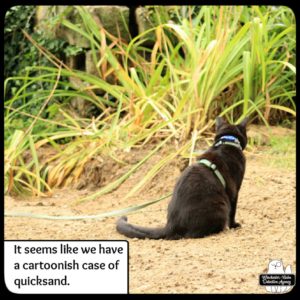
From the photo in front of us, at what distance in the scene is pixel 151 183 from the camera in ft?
19.6

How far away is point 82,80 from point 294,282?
4083 millimetres

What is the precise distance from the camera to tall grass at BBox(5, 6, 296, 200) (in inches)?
248

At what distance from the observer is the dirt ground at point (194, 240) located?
385 centimetres

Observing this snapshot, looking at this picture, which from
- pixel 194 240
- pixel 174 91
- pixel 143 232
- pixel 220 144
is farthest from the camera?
pixel 174 91

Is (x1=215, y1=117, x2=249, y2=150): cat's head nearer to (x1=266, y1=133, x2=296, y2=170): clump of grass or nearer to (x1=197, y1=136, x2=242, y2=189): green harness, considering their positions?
(x1=197, y1=136, x2=242, y2=189): green harness

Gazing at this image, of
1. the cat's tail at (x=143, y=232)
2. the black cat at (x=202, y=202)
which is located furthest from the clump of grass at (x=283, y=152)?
the cat's tail at (x=143, y=232)

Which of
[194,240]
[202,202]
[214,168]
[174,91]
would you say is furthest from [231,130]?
[174,91]

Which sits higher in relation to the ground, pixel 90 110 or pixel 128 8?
pixel 128 8

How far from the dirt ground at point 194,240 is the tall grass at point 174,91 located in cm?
26

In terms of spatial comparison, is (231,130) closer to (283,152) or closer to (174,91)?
(283,152)

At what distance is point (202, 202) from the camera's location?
4594mm

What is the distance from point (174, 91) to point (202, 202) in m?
2.20
